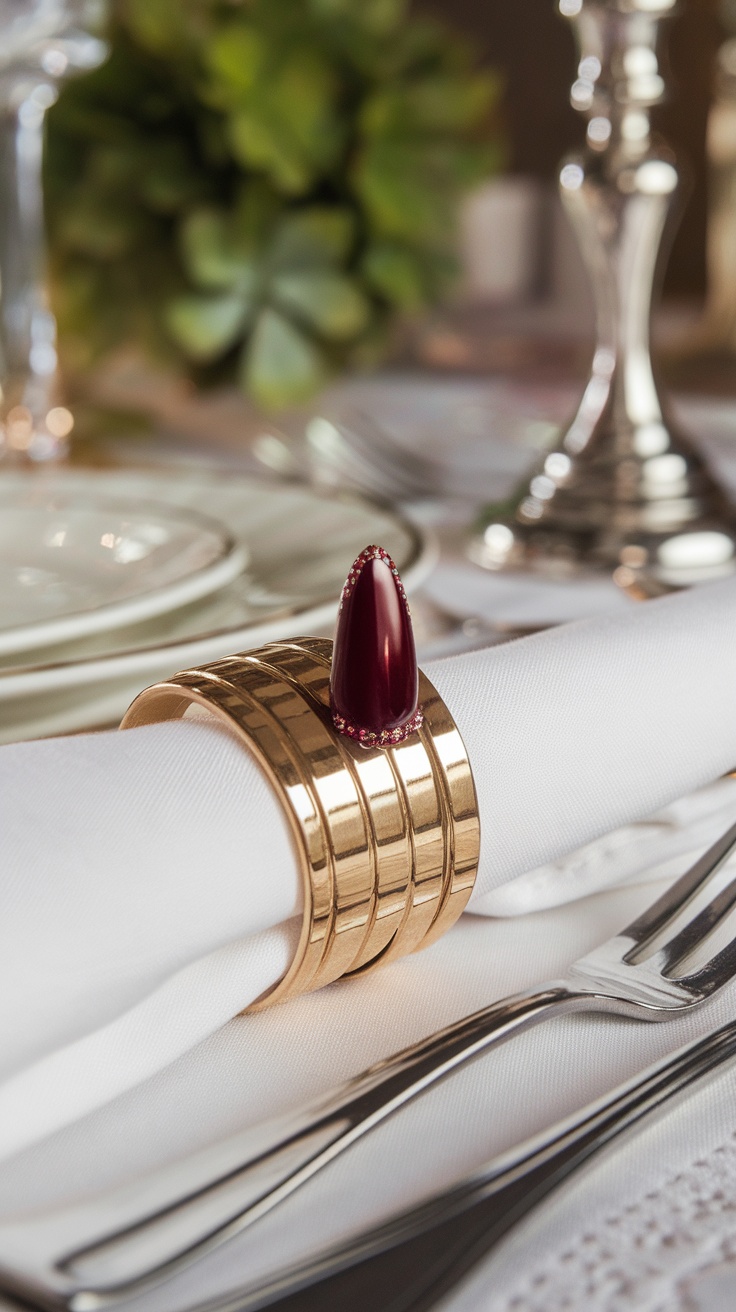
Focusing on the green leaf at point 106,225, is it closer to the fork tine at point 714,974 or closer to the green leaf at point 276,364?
the green leaf at point 276,364

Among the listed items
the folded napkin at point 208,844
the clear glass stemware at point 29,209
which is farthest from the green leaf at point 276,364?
Answer: the folded napkin at point 208,844

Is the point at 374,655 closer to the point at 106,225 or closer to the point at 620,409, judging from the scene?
the point at 620,409

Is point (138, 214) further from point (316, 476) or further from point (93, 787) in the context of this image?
point (93, 787)

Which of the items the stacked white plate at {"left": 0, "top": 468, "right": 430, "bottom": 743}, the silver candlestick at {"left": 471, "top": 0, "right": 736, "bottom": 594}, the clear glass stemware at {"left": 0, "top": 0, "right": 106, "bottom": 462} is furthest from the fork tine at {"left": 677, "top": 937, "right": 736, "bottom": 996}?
the clear glass stemware at {"left": 0, "top": 0, "right": 106, "bottom": 462}

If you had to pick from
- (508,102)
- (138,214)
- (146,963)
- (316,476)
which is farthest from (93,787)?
(508,102)

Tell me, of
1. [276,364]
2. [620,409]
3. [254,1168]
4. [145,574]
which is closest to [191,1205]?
[254,1168]

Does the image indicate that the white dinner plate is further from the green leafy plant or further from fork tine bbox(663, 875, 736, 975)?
the green leafy plant
